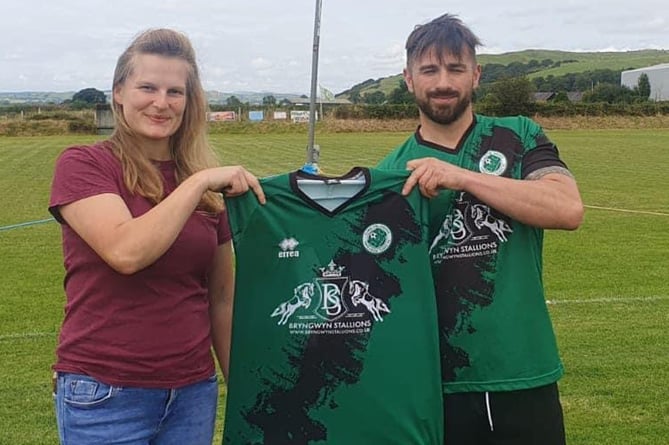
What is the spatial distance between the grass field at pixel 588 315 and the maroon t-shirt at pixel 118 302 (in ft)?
9.77

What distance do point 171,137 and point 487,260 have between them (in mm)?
1225

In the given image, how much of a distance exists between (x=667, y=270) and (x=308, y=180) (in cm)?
847

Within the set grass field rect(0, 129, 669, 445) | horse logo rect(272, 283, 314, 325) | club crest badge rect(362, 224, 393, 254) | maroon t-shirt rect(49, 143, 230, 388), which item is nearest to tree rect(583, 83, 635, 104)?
grass field rect(0, 129, 669, 445)

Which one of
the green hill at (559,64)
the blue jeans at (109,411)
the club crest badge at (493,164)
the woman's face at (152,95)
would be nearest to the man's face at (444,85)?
the club crest badge at (493,164)

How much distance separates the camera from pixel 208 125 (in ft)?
10.00

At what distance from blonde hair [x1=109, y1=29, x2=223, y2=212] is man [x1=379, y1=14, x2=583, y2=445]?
759mm

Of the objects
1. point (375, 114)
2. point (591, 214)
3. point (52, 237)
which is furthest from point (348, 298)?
point (375, 114)

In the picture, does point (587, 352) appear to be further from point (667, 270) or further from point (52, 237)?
point (52, 237)

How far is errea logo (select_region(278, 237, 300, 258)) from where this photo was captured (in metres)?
3.10

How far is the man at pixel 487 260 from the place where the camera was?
3043 mm

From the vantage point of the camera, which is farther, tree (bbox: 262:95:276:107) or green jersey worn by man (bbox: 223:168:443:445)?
tree (bbox: 262:95:276:107)

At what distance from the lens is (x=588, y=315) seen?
8.23 meters

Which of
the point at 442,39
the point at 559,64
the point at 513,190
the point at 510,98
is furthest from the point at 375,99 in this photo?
the point at 559,64

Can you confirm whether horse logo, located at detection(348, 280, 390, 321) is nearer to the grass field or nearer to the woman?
the woman
